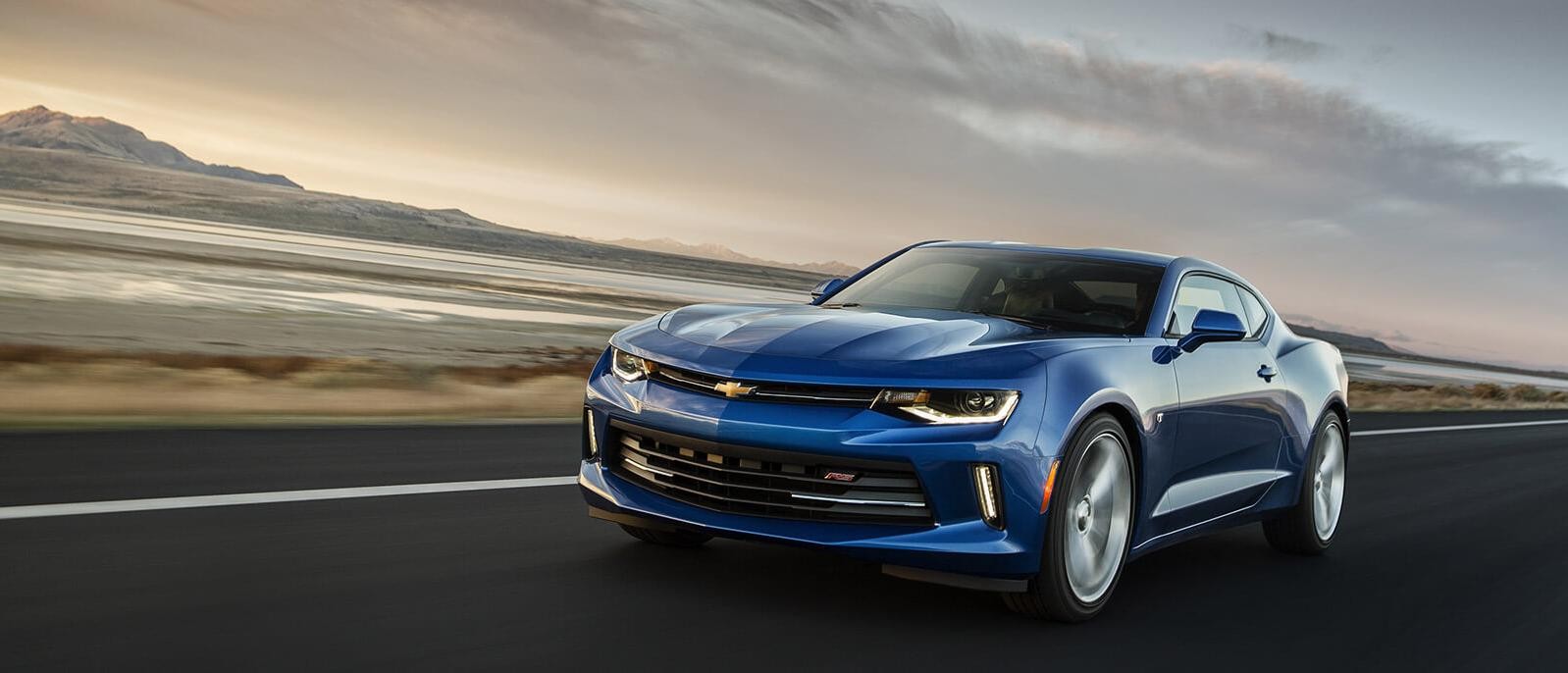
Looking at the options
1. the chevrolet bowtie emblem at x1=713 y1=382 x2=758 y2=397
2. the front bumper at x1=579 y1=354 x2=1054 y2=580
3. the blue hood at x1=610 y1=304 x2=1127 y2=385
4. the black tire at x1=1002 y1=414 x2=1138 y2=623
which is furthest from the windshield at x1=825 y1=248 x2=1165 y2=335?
the chevrolet bowtie emblem at x1=713 y1=382 x2=758 y2=397

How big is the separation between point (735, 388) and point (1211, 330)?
6.89 feet

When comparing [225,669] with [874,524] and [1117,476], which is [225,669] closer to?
[874,524]

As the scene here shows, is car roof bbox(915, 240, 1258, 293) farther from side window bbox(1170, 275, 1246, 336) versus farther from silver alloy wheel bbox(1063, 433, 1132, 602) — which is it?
silver alloy wheel bbox(1063, 433, 1132, 602)

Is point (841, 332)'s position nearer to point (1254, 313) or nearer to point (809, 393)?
point (809, 393)

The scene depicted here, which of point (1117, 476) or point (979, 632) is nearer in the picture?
point (979, 632)

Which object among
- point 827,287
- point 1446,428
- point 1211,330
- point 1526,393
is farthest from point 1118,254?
point 1526,393

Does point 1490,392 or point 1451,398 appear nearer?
point 1451,398

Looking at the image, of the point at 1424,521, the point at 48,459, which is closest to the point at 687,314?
the point at 48,459

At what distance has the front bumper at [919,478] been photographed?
160 inches

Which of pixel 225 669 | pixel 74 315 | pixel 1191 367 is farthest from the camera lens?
pixel 74 315

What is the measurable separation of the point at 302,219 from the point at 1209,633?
157565 mm

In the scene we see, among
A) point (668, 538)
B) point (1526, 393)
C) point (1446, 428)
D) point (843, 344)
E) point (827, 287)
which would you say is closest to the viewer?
point (843, 344)

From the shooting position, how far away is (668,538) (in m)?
5.17

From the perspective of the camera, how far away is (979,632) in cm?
436
